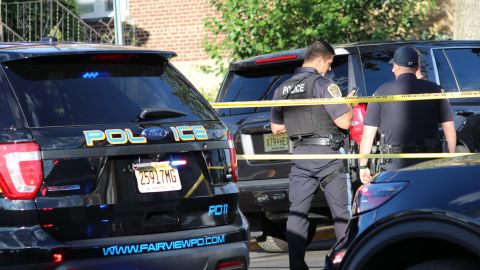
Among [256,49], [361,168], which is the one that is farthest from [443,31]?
[361,168]

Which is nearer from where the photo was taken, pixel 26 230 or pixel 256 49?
pixel 26 230

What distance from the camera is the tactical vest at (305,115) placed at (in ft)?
24.4

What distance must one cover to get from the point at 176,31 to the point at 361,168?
11176 mm

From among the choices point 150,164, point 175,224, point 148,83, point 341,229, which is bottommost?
point 341,229

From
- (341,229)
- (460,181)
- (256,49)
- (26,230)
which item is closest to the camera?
(460,181)

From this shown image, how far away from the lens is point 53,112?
5.50m

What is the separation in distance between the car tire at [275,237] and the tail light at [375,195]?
449cm

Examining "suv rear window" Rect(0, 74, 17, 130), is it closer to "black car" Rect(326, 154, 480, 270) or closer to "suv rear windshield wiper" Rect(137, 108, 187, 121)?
"suv rear windshield wiper" Rect(137, 108, 187, 121)

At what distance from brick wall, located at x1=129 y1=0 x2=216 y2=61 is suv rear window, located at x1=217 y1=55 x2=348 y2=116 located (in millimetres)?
8981

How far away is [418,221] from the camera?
445 cm

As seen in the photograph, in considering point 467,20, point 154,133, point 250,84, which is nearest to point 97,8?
point 467,20

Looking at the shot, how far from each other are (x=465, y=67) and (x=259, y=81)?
78.1 inches

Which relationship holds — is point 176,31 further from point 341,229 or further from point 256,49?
point 341,229

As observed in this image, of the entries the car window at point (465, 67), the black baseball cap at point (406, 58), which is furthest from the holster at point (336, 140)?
the car window at point (465, 67)
